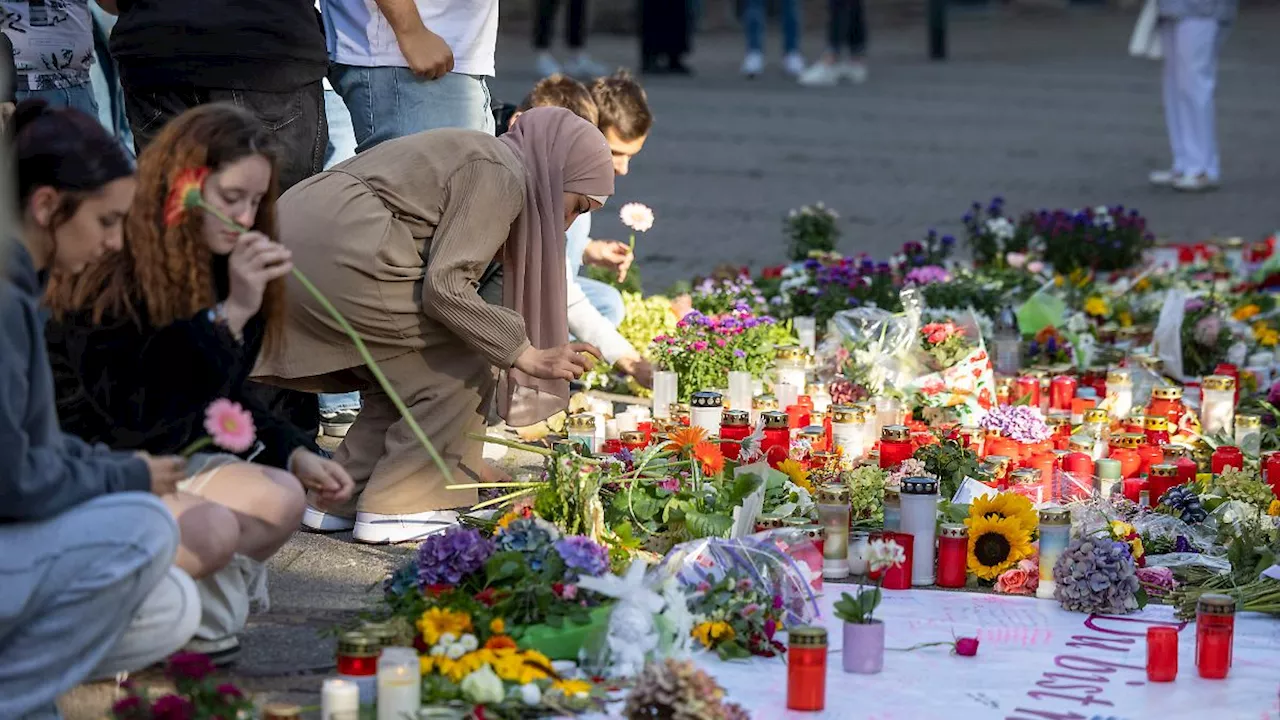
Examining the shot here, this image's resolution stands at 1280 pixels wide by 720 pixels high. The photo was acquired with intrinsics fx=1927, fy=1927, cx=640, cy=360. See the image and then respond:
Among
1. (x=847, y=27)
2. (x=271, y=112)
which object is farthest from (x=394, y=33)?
(x=847, y=27)

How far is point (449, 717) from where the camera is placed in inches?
120

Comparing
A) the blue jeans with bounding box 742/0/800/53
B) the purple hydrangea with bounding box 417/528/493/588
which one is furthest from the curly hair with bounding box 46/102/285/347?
the blue jeans with bounding box 742/0/800/53

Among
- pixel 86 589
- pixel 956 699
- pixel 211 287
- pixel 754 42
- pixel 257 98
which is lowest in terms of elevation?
pixel 956 699

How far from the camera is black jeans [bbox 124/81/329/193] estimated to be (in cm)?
461

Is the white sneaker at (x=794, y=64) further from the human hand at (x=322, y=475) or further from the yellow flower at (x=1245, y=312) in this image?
the human hand at (x=322, y=475)

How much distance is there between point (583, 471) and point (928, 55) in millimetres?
13615

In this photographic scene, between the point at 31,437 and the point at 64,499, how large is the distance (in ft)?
0.34

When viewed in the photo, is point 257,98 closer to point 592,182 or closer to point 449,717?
point 592,182

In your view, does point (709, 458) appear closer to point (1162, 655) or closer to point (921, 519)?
point (921, 519)

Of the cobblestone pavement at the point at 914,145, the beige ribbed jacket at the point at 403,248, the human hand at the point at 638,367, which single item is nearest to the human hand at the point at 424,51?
the beige ribbed jacket at the point at 403,248

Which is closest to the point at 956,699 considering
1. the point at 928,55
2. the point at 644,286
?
the point at 644,286

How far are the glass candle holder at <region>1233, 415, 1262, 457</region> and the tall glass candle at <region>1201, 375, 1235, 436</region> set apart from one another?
0.53 feet

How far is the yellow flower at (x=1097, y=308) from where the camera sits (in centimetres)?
661

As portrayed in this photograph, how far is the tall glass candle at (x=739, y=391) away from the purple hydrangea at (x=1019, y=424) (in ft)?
2.20
